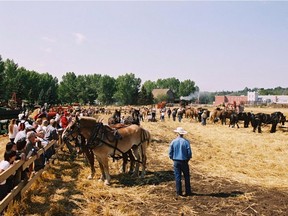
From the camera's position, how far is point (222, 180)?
10422mm

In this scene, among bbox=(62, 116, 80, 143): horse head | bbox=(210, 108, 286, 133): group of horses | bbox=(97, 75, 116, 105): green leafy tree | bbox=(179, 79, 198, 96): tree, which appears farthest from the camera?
bbox=(179, 79, 198, 96): tree

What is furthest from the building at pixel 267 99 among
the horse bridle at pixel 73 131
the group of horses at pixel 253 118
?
the horse bridle at pixel 73 131

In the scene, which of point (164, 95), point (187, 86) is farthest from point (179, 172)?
point (187, 86)

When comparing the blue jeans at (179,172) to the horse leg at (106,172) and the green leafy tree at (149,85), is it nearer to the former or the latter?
the horse leg at (106,172)

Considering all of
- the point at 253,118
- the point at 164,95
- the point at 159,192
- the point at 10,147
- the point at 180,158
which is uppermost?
the point at 164,95

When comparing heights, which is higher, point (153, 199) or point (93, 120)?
point (93, 120)

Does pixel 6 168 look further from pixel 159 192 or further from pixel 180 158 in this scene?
pixel 180 158

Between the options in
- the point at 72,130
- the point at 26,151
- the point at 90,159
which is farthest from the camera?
the point at 90,159

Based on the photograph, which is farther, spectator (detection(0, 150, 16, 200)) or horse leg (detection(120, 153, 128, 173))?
horse leg (detection(120, 153, 128, 173))

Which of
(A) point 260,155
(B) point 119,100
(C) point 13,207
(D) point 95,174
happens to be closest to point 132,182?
(D) point 95,174

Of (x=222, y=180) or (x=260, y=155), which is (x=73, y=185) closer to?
(x=222, y=180)

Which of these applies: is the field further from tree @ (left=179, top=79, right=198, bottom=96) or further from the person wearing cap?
tree @ (left=179, top=79, right=198, bottom=96)

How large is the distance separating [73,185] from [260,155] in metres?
11.2

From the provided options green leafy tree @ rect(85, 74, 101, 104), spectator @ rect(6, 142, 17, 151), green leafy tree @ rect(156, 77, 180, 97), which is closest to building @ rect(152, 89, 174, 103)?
green leafy tree @ rect(85, 74, 101, 104)
